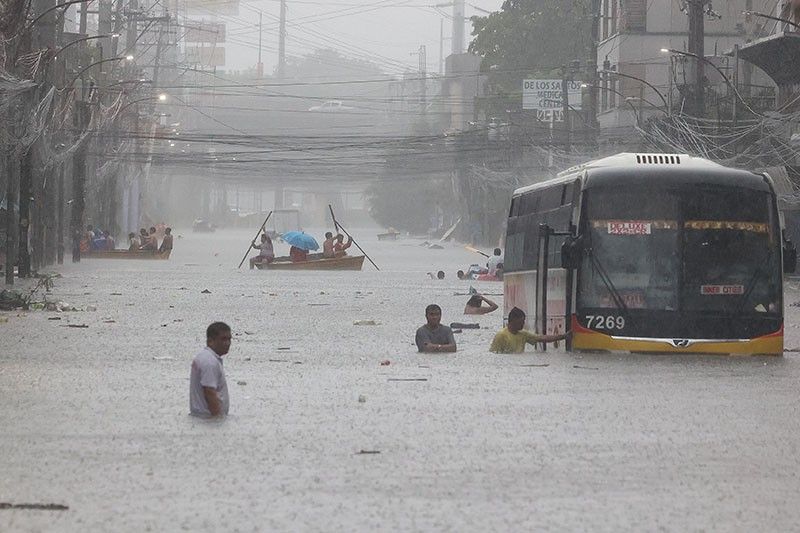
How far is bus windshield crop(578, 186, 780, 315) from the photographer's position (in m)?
23.2

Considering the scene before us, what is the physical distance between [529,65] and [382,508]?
102 meters

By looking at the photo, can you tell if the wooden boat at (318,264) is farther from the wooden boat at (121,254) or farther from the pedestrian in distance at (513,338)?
the pedestrian in distance at (513,338)

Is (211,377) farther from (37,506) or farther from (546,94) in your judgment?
(546,94)

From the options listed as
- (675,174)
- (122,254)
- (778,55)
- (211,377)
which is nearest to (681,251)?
(675,174)

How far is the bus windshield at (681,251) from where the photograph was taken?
23.2 meters

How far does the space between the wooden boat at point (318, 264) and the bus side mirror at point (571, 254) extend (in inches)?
1612

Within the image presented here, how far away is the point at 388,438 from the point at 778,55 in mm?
41660

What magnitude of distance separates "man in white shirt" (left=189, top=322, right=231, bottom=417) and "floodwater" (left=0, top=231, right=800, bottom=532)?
21cm

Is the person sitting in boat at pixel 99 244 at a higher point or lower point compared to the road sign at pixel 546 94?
lower

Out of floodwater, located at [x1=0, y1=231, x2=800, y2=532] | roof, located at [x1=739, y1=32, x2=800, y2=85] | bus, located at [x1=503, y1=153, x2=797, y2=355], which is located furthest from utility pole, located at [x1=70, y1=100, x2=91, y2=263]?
bus, located at [x1=503, y1=153, x2=797, y2=355]

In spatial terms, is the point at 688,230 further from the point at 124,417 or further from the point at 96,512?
the point at 96,512

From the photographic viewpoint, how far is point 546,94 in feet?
289

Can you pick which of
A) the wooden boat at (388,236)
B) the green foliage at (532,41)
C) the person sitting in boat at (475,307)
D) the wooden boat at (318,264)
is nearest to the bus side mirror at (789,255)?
the person sitting in boat at (475,307)

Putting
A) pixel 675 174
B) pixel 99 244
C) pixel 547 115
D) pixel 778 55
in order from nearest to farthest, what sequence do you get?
1. pixel 675 174
2. pixel 778 55
3. pixel 99 244
4. pixel 547 115
